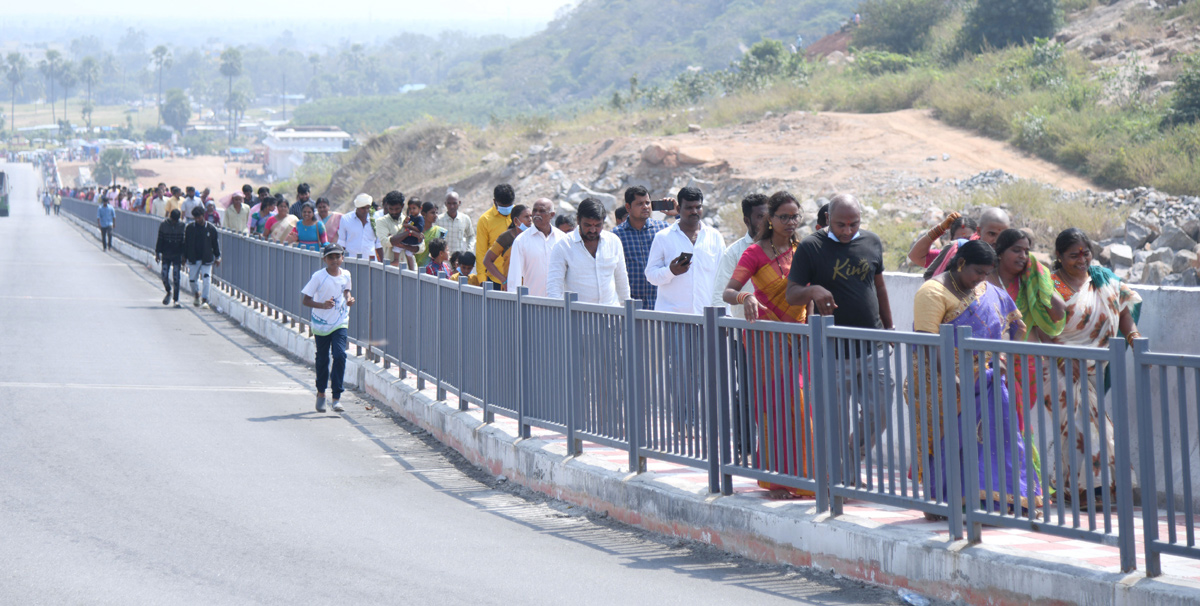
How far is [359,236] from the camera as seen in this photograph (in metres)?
15.6

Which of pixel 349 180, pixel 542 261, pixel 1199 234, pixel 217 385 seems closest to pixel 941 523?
pixel 542 261

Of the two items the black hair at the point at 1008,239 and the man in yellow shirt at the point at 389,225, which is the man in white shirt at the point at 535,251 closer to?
the black hair at the point at 1008,239

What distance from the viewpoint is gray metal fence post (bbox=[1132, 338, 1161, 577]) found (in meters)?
4.69

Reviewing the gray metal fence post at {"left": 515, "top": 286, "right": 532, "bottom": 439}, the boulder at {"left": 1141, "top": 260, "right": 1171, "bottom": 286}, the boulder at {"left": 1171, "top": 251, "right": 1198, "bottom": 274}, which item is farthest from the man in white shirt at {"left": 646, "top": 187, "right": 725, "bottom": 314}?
the boulder at {"left": 1171, "top": 251, "right": 1198, "bottom": 274}

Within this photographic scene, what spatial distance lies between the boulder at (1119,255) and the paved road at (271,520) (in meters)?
13.5

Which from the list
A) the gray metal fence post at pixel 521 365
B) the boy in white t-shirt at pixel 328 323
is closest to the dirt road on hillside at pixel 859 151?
the boy in white t-shirt at pixel 328 323

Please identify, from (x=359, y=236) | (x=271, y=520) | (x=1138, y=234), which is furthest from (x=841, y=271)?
(x=1138, y=234)

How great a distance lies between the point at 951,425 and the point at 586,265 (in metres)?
4.39

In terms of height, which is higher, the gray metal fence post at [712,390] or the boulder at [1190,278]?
the boulder at [1190,278]

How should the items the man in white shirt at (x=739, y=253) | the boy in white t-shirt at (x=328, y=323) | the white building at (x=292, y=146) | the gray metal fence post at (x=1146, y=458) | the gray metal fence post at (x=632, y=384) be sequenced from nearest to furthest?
the gray metal fence post at (x=1146, y=458) → the gray metal fence post at (x=632, y=384) → the man in white shirt at (x=739, y=253) → the boy in white t-shirt at (x=328, y=323) → the white building at (x=292, y=146)

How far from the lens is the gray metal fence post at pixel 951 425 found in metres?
5.44

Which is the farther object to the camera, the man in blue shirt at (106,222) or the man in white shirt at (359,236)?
the man in blue shirt at (106,222)

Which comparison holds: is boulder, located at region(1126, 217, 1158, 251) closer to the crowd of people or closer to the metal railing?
the crowd of people

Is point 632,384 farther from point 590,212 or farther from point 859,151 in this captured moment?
point 859,151
